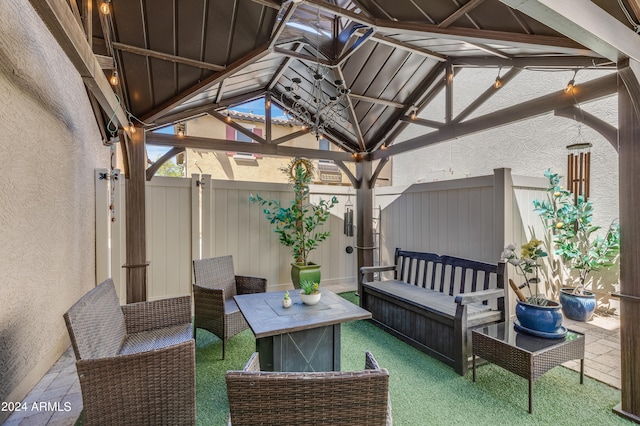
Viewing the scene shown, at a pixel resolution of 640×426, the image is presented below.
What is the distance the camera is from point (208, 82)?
10.9ft

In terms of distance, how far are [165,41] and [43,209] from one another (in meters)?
1.78

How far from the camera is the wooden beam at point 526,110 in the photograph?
103 inches

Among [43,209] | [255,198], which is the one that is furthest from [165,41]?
[255,198]

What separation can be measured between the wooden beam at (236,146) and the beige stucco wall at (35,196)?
1195 millimetres

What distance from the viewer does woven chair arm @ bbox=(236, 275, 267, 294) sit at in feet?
11.9

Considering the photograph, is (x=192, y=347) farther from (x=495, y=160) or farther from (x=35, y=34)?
(x=495, y=160)

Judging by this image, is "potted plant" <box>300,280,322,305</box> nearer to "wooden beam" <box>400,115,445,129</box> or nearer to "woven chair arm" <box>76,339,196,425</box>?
"woven chair arm" <box>76,339,196,425</box>

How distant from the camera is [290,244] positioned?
4.90 meters

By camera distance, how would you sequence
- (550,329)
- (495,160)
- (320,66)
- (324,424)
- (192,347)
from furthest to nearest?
(495,160) → (320,66) → (550,329) → (192,347) → (324,424)

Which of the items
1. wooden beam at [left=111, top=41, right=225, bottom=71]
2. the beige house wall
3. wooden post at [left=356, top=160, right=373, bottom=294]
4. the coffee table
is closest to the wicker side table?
the coffee table

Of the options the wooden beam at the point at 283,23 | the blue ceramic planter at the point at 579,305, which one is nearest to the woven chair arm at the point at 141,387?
the wooden beam at the point at 283,23

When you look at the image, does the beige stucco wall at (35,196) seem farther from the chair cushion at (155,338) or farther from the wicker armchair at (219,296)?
the wicker armchair at (219,296)

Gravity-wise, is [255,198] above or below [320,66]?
below

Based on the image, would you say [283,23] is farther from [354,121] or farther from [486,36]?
[354,121]
